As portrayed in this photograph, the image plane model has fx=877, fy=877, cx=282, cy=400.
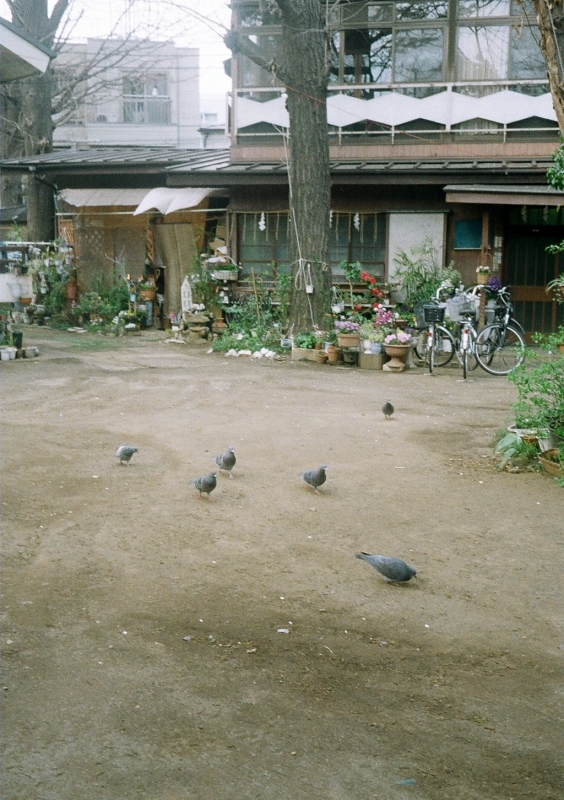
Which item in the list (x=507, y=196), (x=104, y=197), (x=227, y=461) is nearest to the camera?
(x=227, y=461)

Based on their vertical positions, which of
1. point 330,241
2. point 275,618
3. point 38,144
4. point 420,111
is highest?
point 38,144

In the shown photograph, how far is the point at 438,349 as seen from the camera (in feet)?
42.9

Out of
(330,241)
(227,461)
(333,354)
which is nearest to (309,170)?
(330,241)

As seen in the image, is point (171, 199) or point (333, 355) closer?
point (333, 355)

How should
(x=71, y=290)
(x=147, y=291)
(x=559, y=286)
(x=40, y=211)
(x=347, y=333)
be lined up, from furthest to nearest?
(x=40, y=211), (x=71, y=290), (x=147, y=291), (x=347, y=333), (x=559, y=286)

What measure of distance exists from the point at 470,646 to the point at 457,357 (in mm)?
9526

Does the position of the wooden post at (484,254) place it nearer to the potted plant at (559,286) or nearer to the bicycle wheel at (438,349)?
the bicycle wheel at (438,349)

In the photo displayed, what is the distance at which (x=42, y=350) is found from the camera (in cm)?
1380

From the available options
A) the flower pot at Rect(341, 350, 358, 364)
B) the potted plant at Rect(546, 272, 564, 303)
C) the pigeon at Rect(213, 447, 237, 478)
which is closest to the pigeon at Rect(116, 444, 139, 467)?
the pigeon at Rect(213, 447, 237, 478)

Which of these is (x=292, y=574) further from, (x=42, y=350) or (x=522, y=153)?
(x=522, y=153)

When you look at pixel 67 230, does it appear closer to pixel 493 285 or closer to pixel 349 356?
pixel 349 356

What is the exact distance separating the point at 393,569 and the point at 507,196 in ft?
35.4

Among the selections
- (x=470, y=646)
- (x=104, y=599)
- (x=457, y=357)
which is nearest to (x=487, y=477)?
(x=470, y=646)

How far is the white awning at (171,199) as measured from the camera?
15.9 meters
